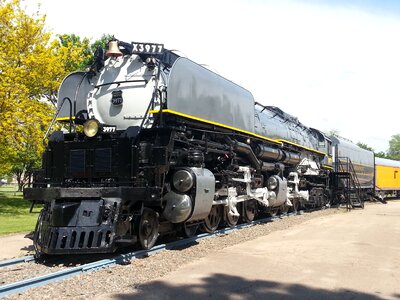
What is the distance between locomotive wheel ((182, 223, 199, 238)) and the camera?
29.8 feet

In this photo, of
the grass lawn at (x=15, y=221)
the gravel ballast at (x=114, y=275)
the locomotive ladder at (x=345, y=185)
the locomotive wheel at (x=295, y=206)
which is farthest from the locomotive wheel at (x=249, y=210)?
the locomotive ladder at (x=345, y=185)

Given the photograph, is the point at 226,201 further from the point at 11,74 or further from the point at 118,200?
the point at 11,74

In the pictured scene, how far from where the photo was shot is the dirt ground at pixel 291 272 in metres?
5.52

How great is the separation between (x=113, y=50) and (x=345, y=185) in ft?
55.2

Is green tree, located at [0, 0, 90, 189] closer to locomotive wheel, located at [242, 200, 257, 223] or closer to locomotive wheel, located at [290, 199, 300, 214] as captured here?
locomotive wheel, located at [242, 200, 257, 223]

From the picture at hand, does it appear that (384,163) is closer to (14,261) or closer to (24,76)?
(24,76)

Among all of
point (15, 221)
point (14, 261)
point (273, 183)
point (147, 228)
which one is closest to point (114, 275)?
point (147, 228)

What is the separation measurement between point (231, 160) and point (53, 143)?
4248 mm

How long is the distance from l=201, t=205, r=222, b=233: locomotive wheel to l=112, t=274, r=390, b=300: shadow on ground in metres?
3.96

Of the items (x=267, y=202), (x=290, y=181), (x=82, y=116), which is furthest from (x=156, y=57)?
(x=290, y=181)

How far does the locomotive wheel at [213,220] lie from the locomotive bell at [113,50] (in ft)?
13.5

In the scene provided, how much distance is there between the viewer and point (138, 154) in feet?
24.8

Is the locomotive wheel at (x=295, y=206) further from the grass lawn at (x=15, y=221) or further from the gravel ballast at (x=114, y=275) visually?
the grass lawn at (x=15, y=221)

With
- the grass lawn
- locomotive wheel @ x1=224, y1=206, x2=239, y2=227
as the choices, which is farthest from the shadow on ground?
the grass lawn
